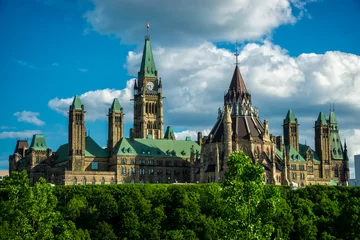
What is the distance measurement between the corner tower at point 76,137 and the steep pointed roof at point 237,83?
39.3 m

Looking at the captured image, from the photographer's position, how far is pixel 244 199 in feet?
248

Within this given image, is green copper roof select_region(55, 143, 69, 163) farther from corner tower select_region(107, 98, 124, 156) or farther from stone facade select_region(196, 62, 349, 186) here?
stone facade select_region(196, 62, 349, 186)

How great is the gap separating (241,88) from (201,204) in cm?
6141

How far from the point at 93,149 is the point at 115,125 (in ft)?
31.1

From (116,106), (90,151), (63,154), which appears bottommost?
(63,154)

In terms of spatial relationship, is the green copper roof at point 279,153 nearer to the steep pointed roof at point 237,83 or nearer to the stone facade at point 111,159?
the steep pointed roof at point 237,83

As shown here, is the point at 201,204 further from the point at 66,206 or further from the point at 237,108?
the point at 237,108

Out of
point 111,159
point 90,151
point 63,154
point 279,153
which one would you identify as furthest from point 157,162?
point 279,153

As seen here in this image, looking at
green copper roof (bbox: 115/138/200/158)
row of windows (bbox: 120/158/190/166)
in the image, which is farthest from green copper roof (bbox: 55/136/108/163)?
row of windows (bbox: 120/158/190/166)

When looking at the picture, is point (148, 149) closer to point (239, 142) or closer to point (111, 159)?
point (111, 159)

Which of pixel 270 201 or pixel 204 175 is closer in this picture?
pixel 270 201

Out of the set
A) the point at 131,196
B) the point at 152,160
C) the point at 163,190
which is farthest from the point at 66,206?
the point at 152,160

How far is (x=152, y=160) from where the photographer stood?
192m

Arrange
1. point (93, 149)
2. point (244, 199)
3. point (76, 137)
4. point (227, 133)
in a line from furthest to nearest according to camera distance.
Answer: point (93, 149), point (76, 137), point (227, 133), point (244, 199)
